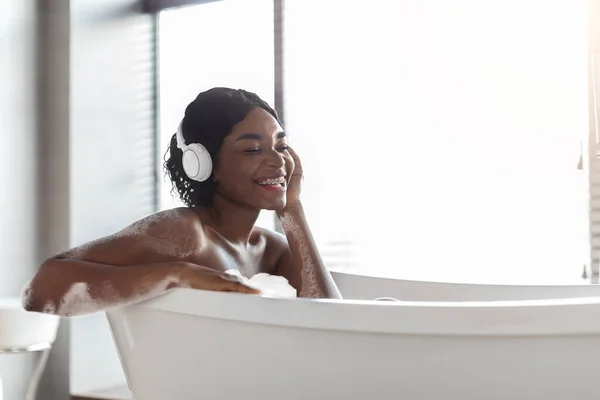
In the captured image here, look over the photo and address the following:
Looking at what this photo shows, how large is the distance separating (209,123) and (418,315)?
70 centimetres

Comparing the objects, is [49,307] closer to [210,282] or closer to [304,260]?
[210,282]

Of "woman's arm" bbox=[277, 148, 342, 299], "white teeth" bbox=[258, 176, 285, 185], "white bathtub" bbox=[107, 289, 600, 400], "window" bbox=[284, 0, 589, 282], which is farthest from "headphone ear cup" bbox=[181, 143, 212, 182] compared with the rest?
"window" bbox=[284, 0, 589, 282]

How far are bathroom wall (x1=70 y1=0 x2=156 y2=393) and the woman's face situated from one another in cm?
116

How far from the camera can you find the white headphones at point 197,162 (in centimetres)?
136

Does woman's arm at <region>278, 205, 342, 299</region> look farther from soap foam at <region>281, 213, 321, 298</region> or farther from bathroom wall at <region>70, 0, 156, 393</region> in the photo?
bathroom wall at <region>70, 0, 156, 393</region>

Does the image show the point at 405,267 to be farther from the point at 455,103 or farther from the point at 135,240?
the point at 135,240

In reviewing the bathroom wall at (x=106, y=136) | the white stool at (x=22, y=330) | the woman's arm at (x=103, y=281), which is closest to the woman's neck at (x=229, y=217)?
the woman's arm at (x=103, y=281)

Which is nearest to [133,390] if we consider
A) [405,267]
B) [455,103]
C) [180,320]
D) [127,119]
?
[180,320]

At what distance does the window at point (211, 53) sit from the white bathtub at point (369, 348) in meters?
1.58

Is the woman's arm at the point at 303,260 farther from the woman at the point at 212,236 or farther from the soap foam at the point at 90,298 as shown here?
the soap foam at the point at 90,298

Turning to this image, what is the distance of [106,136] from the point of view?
2562mm

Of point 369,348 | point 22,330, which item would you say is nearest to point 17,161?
point 22,330

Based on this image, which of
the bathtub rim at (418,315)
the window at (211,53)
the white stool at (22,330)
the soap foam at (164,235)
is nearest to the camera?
the bathtub rim at (418,315)

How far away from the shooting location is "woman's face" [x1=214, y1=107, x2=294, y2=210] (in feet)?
4.61
